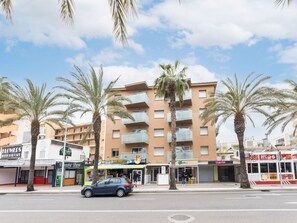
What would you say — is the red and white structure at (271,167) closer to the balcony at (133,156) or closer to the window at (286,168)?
the window at (286,168)

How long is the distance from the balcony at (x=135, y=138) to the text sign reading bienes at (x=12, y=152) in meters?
17.0

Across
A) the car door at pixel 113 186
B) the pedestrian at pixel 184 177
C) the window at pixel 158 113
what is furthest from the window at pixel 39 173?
the car door at pixel 113 186

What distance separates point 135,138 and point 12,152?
67.3 ft

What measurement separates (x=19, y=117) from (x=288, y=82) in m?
28.9

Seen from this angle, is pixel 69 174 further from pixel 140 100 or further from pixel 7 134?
pixel 7 134

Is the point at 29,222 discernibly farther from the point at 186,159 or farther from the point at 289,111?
the point at 186,159


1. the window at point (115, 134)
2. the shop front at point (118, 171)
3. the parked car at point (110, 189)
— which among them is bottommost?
the parked car at point (110, 189)

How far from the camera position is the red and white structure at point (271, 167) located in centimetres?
3189

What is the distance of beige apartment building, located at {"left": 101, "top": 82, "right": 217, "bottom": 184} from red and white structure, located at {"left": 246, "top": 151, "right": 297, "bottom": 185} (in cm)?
571

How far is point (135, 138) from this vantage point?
130 ft

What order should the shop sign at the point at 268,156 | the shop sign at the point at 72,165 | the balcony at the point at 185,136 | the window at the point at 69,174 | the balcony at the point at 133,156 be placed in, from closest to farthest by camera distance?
the shop sign at the point at 268,156 < the shop sign at the point at 72,165 < the window at the point at 69,174 < the balcony at the point at 185,136 < the balcony at the point at 133,156

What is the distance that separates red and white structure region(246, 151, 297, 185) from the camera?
31891mm

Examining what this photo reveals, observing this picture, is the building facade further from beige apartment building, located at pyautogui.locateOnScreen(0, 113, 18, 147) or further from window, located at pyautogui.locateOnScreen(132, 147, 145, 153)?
beige apartment building, located at pyautogui.locateOnScreen(0, 113, 18, 147)

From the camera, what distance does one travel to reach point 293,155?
105 feet
